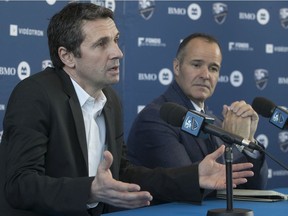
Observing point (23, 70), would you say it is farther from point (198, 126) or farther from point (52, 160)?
point (198, 126)

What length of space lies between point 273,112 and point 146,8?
2.50 metres

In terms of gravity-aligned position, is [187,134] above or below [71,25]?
below

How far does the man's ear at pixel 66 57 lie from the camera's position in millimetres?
2832

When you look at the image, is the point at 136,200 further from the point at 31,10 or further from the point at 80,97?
the point at 31,10

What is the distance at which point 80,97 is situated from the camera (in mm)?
2766

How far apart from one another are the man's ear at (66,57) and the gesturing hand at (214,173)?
0.70 meters

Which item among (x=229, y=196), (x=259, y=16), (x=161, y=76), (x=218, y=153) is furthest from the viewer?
(x=259, y=16)

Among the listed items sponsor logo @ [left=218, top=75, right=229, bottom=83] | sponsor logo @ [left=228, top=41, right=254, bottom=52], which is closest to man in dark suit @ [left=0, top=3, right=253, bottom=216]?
sponsor logo @ [left=218, top=75, right=229, bottom=83]

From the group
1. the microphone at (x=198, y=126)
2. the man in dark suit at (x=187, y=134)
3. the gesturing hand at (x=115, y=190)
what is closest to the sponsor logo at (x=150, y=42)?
the man in dark suit at (x=187, y=134)

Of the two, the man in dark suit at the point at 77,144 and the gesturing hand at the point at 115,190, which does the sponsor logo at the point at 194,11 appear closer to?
the man in dark suit at the point at 77,144

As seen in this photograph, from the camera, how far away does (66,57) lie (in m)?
2.84

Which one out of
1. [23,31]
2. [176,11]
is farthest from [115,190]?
[176,11]

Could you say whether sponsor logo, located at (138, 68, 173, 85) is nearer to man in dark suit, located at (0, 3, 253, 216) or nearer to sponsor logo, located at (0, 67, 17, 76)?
sponsor logo, located at (0, 67, 17, 76)

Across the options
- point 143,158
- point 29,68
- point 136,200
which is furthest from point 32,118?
point 29,68
